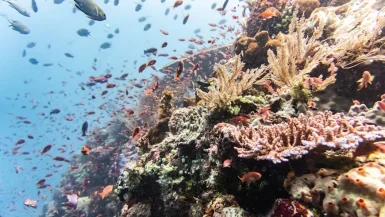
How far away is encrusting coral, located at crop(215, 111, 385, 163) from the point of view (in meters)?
2.37

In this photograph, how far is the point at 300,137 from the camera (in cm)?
262

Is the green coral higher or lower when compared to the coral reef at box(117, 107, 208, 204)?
higher

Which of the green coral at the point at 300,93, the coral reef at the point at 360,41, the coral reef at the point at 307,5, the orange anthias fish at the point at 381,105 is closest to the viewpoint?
the orange anthias fish at the point at 381,105

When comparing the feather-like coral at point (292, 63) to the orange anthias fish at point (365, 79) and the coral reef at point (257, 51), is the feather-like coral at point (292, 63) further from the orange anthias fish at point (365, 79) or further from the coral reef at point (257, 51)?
the coral reef at point (257, 51)

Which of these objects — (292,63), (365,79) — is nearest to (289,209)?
(292,63)

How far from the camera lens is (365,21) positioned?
494 centimetres

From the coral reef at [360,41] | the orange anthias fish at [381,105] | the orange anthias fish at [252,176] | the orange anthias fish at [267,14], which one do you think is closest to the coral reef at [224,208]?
the orange anthias fish at [252,176]

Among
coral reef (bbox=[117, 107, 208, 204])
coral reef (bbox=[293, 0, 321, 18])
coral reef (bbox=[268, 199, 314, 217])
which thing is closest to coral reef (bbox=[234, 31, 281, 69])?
coral reef (bbox=[117, 107, 208, 204])

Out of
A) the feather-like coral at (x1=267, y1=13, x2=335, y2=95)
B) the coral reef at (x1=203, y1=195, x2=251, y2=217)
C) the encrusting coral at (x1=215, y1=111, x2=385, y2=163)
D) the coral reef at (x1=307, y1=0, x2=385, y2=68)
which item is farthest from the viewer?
the coral reef at (x1=307, y1=0, x2=385, y2=68)

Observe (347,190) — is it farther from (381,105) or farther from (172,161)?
(172,161)

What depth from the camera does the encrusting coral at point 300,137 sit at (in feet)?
7.77

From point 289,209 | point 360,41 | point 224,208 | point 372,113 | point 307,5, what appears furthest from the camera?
point 307,5

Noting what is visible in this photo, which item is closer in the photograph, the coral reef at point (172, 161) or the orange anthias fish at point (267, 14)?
the coral reef at point (172, 161)

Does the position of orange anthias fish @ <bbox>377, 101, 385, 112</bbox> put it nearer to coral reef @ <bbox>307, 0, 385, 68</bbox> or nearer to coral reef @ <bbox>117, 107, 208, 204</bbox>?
coral reef @ <bbox>307, 0, 385, 68</bbox>
